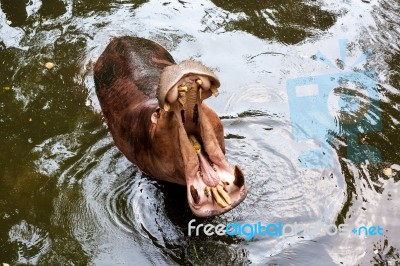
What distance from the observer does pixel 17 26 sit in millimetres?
6953

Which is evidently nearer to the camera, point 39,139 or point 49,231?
point 49,231

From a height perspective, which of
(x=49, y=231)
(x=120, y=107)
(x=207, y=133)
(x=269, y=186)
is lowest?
(x=49, y=231)

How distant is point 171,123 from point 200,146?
0.25 metres

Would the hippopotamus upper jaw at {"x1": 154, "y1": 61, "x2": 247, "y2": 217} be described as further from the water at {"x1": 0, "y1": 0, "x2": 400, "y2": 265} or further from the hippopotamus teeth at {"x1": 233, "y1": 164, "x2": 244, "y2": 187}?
the water at {"x1": 0, "y1": 0, "x2": 400, "y2": 265}

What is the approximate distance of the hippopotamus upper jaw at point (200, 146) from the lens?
333 centimetres

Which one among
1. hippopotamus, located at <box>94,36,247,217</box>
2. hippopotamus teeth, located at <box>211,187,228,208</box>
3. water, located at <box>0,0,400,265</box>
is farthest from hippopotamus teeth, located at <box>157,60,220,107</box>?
water, located at <box>0,0,400,265</box>

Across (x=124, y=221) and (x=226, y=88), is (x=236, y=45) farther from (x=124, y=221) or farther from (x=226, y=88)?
(x=124, y=221)

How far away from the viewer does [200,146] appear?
152 inches

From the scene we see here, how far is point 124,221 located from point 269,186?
123 cm

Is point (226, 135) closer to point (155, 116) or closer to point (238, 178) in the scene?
point (155, 116)

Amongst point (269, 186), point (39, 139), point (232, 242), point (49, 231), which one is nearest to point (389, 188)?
point (269, 186)

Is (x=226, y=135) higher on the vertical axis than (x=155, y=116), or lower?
lower

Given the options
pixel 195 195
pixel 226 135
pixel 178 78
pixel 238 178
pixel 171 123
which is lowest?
pixel 226 135

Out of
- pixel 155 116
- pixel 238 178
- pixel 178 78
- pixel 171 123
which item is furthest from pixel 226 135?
pixel 178 78
